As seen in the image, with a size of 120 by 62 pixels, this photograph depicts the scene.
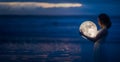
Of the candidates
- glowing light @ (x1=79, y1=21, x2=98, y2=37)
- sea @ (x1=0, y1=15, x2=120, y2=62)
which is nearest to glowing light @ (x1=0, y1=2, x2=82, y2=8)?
sea @ (x1=0, y1=15, x2=120, y2=62)

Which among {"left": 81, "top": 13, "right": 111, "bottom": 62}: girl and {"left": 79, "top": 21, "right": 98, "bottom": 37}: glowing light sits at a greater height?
{"left": 79, "top": 21, "right": 98, "bottom": 37}: glowing light

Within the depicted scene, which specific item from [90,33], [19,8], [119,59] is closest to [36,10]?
[19,8]

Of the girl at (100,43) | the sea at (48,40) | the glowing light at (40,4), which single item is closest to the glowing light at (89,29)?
the girl at (100,43)

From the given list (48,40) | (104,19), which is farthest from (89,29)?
(48,40)

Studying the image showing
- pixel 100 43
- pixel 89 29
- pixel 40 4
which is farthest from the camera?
pixel 40 4

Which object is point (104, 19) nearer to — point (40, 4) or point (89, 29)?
point (89, 29)

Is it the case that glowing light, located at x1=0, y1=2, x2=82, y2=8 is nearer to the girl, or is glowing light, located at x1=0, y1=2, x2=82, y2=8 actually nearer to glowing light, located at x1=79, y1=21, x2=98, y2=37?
glowing light, located at x1=79, y1=21, x2=98, y2=37

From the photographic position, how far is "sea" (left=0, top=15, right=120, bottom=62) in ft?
11.8

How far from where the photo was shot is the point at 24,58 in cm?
362

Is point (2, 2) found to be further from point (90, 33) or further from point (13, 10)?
A: point (90, 33)

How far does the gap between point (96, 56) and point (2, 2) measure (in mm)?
1927

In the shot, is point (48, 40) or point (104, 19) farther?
point (48, 40)

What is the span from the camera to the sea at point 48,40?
3609mm

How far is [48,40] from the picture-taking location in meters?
3.91
